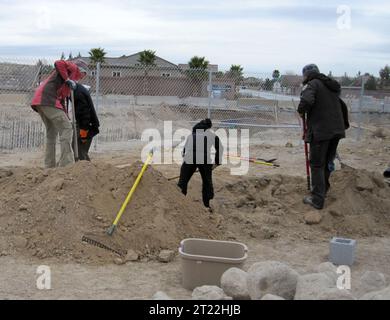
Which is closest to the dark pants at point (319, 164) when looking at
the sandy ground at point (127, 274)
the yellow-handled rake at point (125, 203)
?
the sandy ground at point (127, 274)

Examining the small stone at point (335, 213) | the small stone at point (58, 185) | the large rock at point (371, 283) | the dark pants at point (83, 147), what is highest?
the dark pants at point (83, 147)

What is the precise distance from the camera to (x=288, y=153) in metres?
13.1

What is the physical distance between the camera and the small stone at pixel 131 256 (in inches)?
A: 212

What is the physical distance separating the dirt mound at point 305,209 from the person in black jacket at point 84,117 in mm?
2161

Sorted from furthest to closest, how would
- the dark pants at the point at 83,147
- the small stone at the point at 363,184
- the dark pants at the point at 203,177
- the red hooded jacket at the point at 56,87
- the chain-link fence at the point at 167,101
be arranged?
the chain-link fence at the point at 167,101 → the dark pants at the point at 83,147 → the small stone at the point at 363,184 → the red hooded jacket at the point at 56,87 → the dark pants at the point at 203,177

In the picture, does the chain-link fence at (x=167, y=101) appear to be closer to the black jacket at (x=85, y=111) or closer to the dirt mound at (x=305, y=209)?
the black jacket at (x=85, y=111)

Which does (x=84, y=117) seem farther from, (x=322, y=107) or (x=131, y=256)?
(x=322, y=107)

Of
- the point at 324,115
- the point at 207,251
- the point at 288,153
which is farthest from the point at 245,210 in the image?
the point at 288,153

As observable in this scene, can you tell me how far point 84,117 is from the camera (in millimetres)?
7941

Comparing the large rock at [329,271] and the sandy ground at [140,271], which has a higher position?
the large rock at [329,271]

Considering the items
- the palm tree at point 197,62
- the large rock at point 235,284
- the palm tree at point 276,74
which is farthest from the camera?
the palm tree at point 197,62
